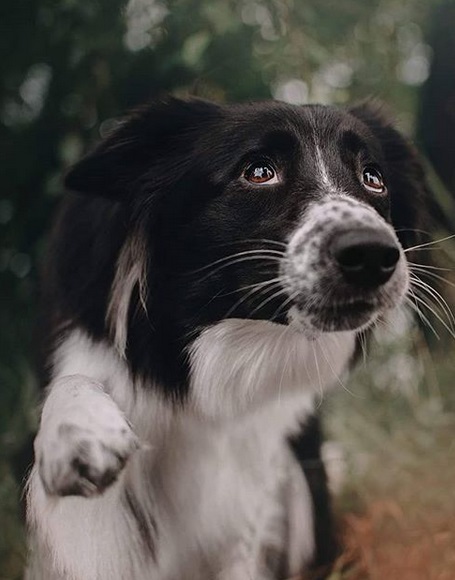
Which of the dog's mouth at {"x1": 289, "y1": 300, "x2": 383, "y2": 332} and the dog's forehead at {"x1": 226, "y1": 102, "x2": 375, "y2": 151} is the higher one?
the dog's forehead at {"x1": 226, "y1": 102, "x2": 375, "y2": 151}

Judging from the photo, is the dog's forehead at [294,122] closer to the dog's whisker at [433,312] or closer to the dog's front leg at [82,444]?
the dog's whisker at [433,312]

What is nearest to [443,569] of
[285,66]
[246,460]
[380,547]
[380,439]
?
[380,547]

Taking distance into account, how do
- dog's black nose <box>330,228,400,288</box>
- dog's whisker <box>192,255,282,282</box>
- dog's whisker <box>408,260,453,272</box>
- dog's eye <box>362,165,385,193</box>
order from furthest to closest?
dog's whisker <box>408,260,453,272</box>
dog's eye <box>362,165,385,193</box>
dog's whisker <box>192,255,282,282</box>
dog's black nose <box>330,228,400,288</box>

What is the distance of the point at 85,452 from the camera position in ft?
4.40

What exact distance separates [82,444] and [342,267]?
0.53 meters

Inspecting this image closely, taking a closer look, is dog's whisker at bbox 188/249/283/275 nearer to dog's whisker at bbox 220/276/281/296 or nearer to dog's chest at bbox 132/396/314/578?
dog's whisker at bbox 220/276/281/296

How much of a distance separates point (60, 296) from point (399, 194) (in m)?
0.74

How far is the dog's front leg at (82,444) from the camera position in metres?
1.36

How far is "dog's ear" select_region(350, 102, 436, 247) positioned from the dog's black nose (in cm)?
31

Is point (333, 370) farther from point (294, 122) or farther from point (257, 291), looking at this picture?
point (294, 122)

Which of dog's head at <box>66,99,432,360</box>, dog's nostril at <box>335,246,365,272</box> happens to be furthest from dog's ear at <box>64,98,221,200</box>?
dog's nostril at <box>335,246,365,272</box>

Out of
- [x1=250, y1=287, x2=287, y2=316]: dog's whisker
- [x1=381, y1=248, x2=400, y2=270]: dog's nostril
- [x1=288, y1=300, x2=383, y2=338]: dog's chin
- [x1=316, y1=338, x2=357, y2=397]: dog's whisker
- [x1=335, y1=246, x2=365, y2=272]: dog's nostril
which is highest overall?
→ [x1=335, y1=246, x2=365, y2=272]: dog's nostril

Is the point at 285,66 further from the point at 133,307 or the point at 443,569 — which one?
the point at 443,569

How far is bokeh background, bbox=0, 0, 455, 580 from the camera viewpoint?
171 cm
